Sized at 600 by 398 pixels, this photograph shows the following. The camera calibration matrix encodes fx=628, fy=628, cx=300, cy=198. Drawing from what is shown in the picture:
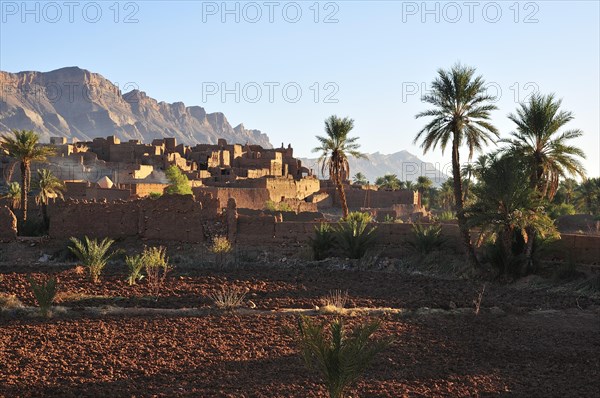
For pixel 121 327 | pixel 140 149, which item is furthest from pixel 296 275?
pixel 140 149

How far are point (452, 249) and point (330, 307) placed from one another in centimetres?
897

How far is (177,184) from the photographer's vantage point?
34.3 meters

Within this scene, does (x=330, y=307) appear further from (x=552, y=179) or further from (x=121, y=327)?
(x=552, y=179)

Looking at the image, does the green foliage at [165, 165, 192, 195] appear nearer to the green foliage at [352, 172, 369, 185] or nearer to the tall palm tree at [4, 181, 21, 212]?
the tall palm tree at [4, 181, 21, 212]

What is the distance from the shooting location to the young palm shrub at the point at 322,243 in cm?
2127

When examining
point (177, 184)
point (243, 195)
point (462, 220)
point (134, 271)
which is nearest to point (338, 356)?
point (134, 271)

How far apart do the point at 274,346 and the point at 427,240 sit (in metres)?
11.0

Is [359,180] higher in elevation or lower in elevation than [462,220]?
higher

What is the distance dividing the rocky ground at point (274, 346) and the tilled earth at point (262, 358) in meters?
0.02

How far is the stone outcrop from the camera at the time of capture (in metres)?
22.8

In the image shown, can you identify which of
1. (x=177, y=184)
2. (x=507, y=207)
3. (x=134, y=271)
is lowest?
(x=134, y=271)

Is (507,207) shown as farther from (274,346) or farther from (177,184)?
(177,184)

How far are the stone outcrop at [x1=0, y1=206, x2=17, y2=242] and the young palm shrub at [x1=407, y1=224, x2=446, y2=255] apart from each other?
14274 mm

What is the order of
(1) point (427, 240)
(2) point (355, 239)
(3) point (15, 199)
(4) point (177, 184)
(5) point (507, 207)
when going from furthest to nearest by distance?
(4) point (177, 184), (3) point (15, 199), (2) point (355, 239), (1) point (427, 240), (5) point (507, 207)
